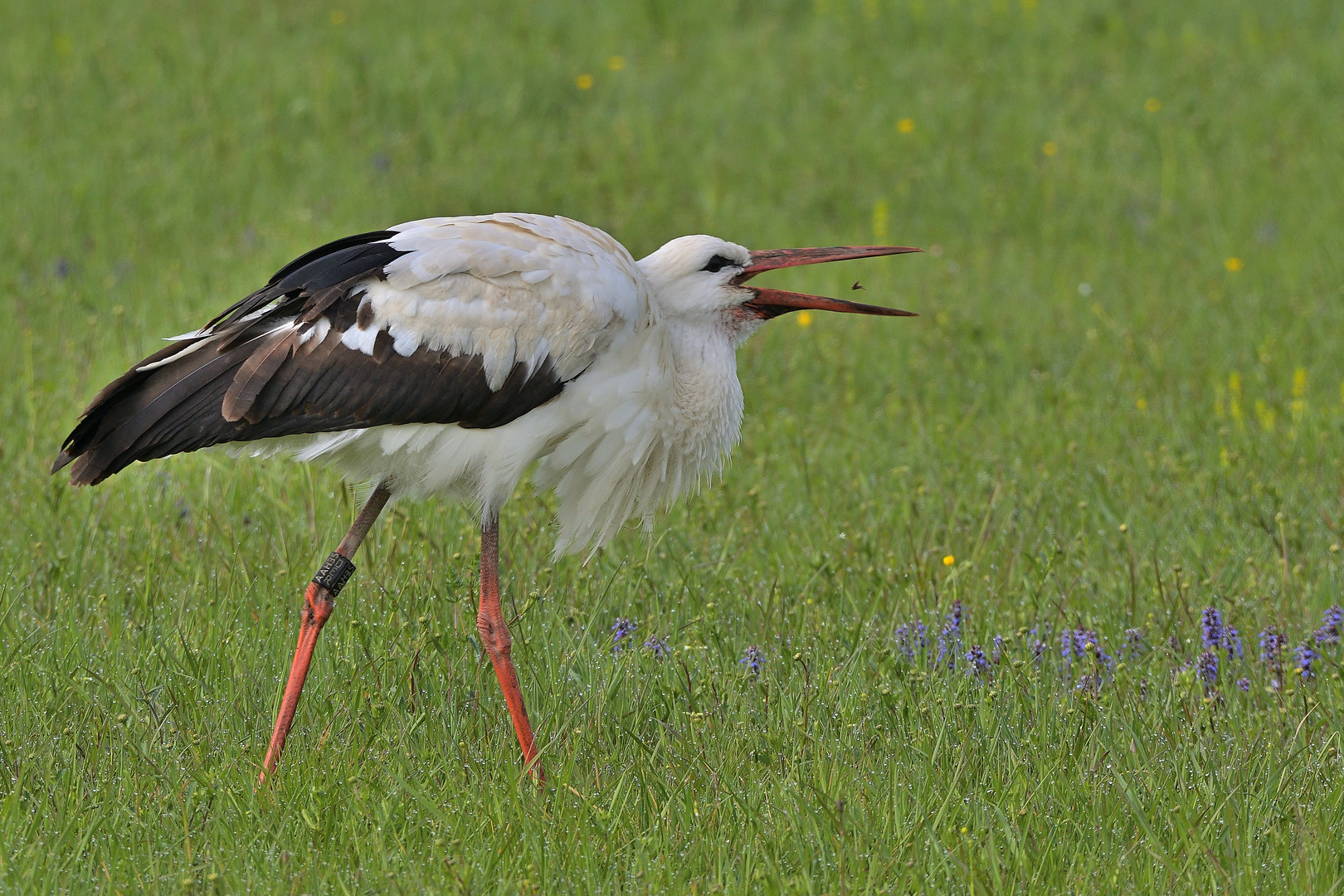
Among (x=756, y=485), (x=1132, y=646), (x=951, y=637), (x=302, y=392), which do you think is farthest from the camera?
(x=756, y=485)

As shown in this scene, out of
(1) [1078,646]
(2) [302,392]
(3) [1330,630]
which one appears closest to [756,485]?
(1) [1078,646]

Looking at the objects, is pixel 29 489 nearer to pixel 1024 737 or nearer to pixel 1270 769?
pixel 1024 737

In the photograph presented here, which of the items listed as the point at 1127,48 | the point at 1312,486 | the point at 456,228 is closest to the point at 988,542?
the point at 1312,486

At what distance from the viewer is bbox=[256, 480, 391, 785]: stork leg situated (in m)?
3.72

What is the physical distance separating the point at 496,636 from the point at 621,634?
416mm

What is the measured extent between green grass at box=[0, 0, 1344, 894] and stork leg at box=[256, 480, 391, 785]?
0.08m

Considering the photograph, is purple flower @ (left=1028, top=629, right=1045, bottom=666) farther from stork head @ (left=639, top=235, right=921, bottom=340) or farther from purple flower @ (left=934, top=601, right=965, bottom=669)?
stork head @ (left=639, top=235, right=921, bottom=340)

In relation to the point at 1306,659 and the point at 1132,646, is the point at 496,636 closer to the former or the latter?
the point at 1132,646

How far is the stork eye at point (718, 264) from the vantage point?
161 inches

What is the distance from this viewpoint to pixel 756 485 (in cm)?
552

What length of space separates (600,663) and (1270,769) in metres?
1.62

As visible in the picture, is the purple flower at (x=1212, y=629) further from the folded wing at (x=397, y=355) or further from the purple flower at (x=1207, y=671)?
the folded wing at (x=397, y=355)

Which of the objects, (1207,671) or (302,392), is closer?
(302,392)

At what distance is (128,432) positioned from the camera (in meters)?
3.79
